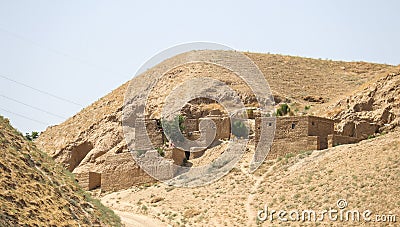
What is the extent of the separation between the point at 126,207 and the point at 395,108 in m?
12.2

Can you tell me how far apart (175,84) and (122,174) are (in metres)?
12.1

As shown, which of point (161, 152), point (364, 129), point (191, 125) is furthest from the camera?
point (191, 125)

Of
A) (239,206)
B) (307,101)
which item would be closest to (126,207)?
(239,206)

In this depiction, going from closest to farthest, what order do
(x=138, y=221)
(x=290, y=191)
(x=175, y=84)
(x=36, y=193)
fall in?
(x=36, y=193) < (x=290, y=191) < (x=138, y=221) < (x=175, y=84)

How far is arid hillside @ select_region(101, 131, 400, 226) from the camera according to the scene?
2841 cm

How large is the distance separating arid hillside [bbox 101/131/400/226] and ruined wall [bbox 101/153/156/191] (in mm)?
684

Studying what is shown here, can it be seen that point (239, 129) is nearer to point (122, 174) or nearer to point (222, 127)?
point (222, 127)

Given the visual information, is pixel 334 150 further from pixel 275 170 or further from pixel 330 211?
pixel 330 211

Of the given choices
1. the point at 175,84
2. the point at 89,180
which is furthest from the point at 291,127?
the point at 175,84

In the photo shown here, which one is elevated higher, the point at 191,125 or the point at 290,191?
the point at 191,125

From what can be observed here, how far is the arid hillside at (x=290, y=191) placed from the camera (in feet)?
93.2

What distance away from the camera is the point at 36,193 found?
22.9m

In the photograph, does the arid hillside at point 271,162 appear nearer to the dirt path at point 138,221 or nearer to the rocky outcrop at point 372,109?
the rocky outcrop at point 372,109

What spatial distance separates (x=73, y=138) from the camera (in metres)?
47.0
